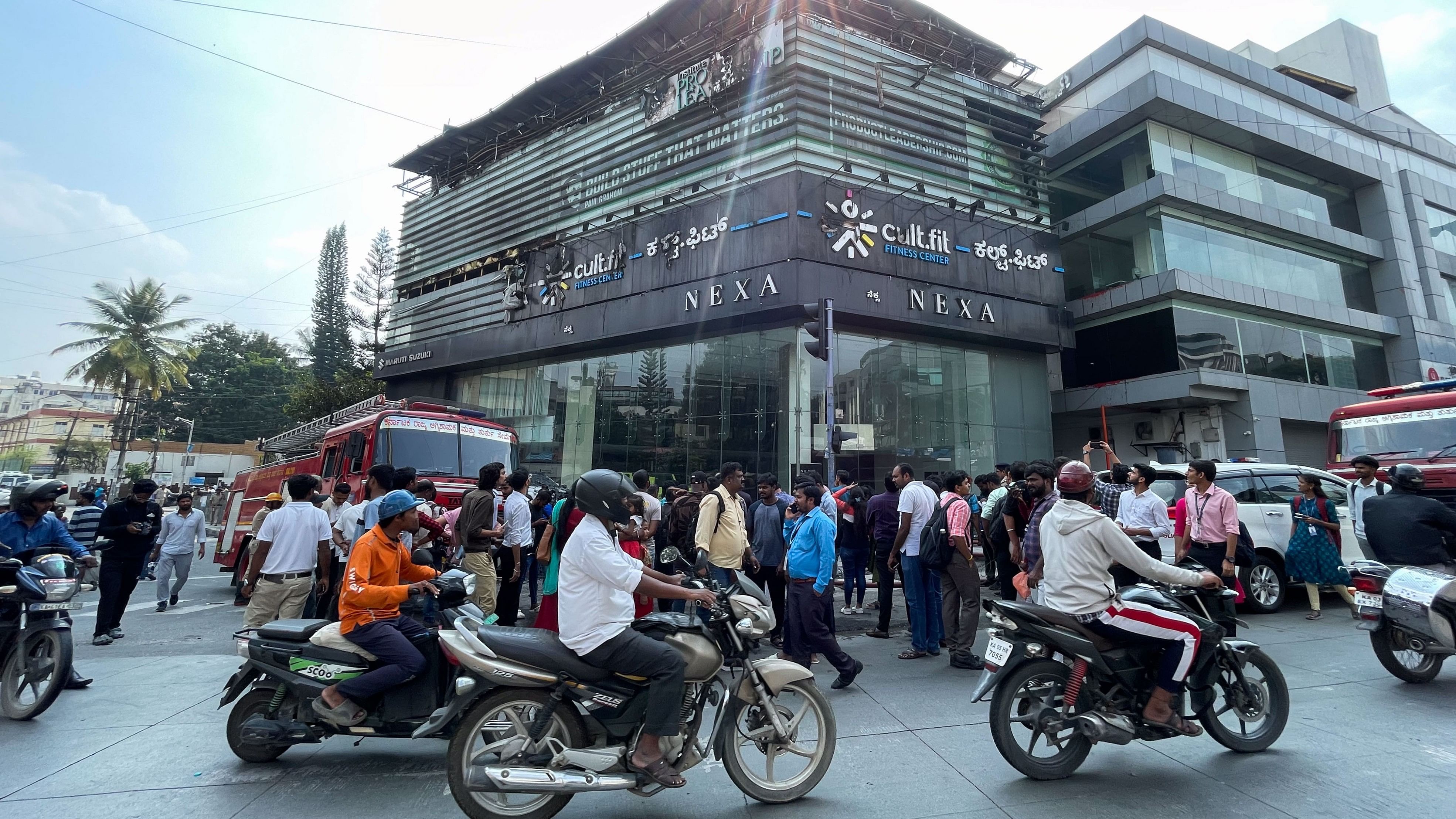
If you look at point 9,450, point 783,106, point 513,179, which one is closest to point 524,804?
point 783,106

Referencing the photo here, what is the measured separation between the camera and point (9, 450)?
58688mm

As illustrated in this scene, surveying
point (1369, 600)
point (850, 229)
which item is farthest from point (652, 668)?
point (850, 229)

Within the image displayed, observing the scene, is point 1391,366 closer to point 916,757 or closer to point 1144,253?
point 1144,253

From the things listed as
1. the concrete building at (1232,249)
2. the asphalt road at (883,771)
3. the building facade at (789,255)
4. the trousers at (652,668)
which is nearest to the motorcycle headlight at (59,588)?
the asphalt road at (883,771)

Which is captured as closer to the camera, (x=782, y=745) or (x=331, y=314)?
(x=782, y=745)

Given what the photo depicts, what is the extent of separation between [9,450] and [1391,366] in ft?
318

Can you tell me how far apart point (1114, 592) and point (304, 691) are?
4578 mm

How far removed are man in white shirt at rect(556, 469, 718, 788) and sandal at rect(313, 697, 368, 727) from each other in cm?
144

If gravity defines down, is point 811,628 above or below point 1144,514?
below

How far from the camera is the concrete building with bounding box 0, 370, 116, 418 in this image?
7612 centimetres

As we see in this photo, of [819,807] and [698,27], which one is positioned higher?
[698,27]

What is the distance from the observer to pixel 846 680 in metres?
5.12

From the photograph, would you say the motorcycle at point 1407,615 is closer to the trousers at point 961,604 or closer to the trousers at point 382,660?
the trousers at point 961,604

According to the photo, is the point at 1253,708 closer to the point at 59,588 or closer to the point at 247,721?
the point at 247,721
